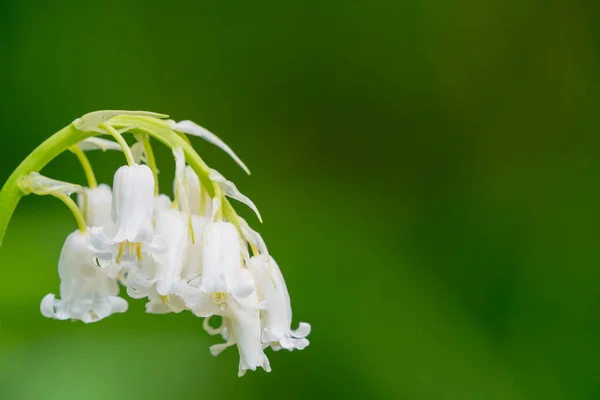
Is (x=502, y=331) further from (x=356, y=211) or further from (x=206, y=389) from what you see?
(x=206, y=389)

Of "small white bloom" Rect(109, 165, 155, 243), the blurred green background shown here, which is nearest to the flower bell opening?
"small white bloom" Rect(109, 165, 155, 243)

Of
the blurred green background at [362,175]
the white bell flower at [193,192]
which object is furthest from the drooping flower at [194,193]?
the blurred green background at [362,175]

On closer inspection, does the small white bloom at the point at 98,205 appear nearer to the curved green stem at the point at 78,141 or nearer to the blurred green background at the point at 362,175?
the curved green stem at the point at 78,141

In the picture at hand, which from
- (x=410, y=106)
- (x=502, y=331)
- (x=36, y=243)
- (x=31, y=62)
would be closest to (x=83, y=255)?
(x=36, y=243)

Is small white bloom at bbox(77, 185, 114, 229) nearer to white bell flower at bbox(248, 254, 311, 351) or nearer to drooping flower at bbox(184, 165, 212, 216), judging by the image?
drooping flower at bbox(184, 165, 212, 216)

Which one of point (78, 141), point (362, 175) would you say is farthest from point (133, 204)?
point (362, 175)

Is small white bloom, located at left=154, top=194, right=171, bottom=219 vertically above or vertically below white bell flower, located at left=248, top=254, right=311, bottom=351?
above

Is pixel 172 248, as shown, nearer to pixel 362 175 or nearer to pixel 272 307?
pixel 272 307
